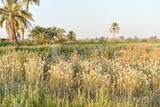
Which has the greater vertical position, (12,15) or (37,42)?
(12,15)

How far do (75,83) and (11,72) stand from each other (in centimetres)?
184

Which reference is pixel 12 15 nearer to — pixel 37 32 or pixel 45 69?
pixel 37 32

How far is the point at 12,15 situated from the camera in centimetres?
4147

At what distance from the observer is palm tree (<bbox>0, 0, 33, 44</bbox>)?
41.0m

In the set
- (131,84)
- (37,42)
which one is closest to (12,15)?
(37,42)

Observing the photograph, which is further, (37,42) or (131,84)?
(37,42)

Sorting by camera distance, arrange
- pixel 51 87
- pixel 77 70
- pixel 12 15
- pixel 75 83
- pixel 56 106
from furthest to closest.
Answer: pixel 12 15
pixel 77 70
pixel 75 83
pixel 51 87
pixel 56 106

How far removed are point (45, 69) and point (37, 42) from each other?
112 feet

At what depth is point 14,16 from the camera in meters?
41.6

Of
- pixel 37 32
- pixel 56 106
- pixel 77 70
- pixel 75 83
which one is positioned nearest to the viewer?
pixel 56 106

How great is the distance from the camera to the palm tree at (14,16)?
41.0 metres

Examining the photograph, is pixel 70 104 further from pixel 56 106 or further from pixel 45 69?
pixel 45 69

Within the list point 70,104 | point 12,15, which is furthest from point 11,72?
point 12,15

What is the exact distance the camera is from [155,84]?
850 centimetres
